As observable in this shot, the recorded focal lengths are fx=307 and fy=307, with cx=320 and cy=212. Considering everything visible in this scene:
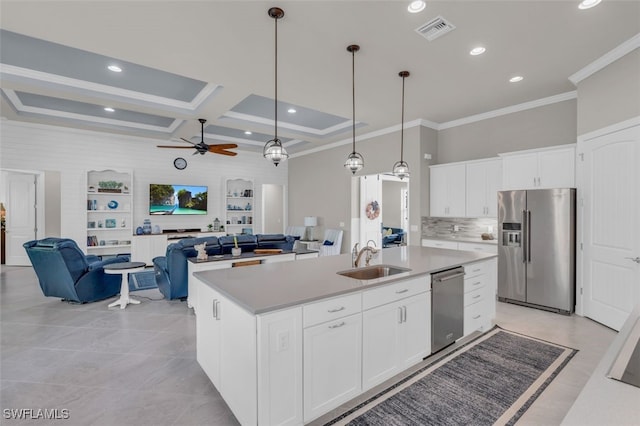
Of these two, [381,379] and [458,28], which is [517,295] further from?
[458,28]

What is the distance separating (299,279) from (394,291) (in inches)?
29.9

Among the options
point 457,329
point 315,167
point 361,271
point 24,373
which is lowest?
point 24,373

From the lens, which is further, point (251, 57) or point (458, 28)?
point (251, 57)

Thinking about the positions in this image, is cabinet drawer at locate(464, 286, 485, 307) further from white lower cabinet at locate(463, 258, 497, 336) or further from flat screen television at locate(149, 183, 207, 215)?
flat screen television at locate(149, 183, 207, 215)

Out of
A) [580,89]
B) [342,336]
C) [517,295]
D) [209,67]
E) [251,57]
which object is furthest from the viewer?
[517,295]

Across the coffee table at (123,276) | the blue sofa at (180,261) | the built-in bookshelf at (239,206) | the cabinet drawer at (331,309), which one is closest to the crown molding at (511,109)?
the blue sofa at (180,261)

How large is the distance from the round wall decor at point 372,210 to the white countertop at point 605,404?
6.66m

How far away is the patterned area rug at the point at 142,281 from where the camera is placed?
5.52 metres

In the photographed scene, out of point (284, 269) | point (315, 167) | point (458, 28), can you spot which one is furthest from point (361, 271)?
point (315, 167)

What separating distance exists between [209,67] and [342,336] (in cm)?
344

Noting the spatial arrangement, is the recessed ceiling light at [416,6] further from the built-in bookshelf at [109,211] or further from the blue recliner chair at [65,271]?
the built-in bookshelf at [109,211]

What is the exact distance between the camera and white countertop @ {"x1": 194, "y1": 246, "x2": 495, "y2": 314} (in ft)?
6.25

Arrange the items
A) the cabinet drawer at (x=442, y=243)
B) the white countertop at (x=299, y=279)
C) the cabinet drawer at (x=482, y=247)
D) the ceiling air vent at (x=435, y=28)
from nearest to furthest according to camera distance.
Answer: the white countertop at (x=299, y=279)
the ceiling air vent at (x=435, y=28)
the cabinet drawer at (x=482, y=247)
the cabinet drawer at (x=442, y=243)

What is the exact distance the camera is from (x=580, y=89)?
3998 millimetres
